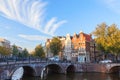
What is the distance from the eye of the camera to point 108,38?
2616 inches

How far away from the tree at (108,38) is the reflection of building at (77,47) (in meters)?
13.4

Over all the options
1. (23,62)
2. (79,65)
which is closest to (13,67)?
(23,62)

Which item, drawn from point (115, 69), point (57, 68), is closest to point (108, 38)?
point (115, 69)

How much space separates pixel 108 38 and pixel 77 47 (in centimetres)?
1992

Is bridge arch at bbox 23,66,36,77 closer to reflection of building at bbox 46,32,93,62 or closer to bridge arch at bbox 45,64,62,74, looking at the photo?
bridge arch at bbox 45,64,62,74

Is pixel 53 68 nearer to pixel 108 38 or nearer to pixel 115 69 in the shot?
pixel 115 69

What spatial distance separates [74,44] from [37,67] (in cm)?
3922

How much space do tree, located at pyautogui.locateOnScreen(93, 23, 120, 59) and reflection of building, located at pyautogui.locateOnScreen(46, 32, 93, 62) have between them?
13.4 meters

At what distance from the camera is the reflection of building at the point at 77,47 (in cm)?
8219

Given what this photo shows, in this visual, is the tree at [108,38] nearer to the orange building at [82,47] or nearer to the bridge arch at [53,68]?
the orange building at [82,47]

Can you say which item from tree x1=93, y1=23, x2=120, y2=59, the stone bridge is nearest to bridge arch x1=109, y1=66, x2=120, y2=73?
the stone bridge

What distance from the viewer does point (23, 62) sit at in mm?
42406

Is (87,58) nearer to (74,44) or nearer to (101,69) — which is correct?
(74,44)

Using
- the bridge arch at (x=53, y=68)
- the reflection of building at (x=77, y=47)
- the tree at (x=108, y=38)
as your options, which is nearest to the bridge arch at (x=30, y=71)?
the bridge arch at (x=53, y=68)
